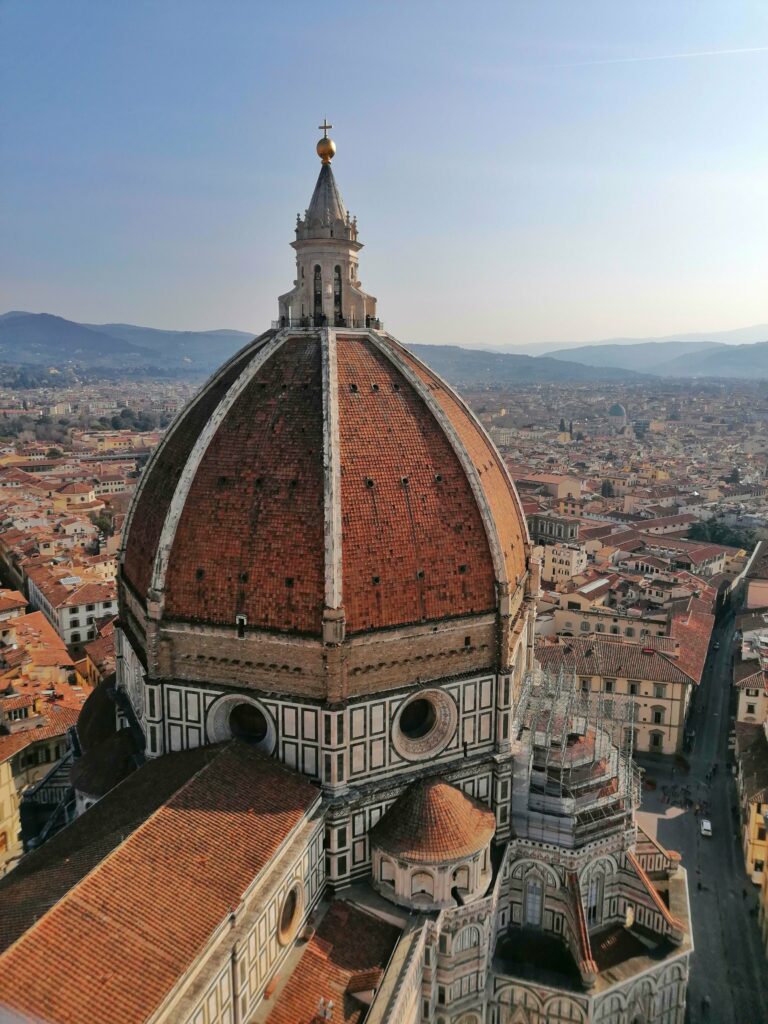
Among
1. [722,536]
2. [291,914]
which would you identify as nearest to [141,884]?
[291,914]

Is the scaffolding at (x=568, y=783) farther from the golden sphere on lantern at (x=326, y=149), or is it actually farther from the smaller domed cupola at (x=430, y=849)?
the golden sphere on lantern at (x=326, y=149)

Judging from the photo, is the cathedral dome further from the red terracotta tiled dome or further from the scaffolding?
the scaffolding

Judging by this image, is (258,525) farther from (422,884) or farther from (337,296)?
(422,884)

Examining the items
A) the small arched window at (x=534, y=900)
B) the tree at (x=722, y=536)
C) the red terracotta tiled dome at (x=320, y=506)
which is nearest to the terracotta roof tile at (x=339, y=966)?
the small arched window at (x=534, y=900)

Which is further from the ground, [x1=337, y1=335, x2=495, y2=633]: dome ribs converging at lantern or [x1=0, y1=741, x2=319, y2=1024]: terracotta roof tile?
[x1=337, y1=335, x2=495, y2=633]: dome ribs converging at lantern

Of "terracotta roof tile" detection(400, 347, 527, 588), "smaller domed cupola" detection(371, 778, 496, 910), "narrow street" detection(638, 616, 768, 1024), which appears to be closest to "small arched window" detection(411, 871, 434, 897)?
"smaller domed cupola" detection(371, 778, 496, 910)

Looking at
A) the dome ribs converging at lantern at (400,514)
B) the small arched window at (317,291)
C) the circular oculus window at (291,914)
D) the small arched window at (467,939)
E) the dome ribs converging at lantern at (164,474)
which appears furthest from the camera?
the small arched window at (317,291)
